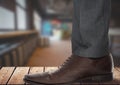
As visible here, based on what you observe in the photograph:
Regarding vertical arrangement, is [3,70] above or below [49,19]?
below

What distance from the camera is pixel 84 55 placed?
0.88 metres

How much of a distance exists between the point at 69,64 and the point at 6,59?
1846mm

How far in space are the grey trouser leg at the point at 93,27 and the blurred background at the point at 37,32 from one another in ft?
1.87

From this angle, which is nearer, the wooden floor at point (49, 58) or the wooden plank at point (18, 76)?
the wooden plank at point (18, 76)

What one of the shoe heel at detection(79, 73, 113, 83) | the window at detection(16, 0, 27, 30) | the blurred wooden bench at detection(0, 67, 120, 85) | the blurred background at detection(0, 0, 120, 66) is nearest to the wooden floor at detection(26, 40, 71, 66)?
the blurred background at detection(0, 0, 120, 66)

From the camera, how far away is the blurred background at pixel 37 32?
315cm

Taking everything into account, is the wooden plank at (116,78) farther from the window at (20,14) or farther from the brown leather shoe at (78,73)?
the window at (20,14)

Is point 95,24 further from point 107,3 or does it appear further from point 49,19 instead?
point 49,19

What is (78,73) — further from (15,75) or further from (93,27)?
(15,75)

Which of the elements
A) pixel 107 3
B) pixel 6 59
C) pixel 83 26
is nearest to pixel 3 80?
pixel 83 26

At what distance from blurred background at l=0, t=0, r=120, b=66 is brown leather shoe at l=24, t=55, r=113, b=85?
512 mm

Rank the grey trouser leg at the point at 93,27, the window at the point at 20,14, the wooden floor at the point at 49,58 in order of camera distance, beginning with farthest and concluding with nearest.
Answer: the window at the point at 20,14 < the wooden floor at the point at 49,58 < the grey trouser leg at the point at 93,27

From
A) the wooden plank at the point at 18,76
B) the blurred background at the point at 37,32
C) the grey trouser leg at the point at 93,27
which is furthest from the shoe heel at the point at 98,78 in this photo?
the blurred background at the point at 37,32

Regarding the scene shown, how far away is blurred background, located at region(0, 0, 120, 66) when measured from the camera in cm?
315
